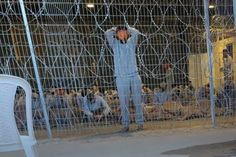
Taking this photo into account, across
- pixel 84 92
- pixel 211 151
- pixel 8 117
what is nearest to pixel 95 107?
pixel 84 92

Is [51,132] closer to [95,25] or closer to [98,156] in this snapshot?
[98,156]

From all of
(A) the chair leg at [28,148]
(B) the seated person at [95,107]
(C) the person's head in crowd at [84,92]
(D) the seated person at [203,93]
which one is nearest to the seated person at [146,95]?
(B) the seated person at [95,107]

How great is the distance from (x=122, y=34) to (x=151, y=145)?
5.14ft

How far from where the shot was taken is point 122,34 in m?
4.37

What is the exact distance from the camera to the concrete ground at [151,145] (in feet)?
11.0

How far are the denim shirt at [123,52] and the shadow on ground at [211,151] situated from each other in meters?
1.41

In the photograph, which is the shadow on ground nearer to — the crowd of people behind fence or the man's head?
the crowd of people behind fence

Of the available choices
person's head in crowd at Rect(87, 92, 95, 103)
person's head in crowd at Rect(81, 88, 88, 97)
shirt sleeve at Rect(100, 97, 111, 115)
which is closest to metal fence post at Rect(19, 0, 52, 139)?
person's head in crowd at Rect(81, 88, 88, 97)

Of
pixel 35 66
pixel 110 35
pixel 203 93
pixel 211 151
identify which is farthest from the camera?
pixel 203 93

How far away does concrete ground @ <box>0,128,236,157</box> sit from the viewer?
3357mm

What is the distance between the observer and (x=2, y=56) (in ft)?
13.3

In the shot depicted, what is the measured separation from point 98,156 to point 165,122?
5.69 feet

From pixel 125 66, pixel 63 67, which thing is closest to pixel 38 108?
pixel 63 67

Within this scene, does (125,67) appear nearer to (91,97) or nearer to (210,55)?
(91,97)
